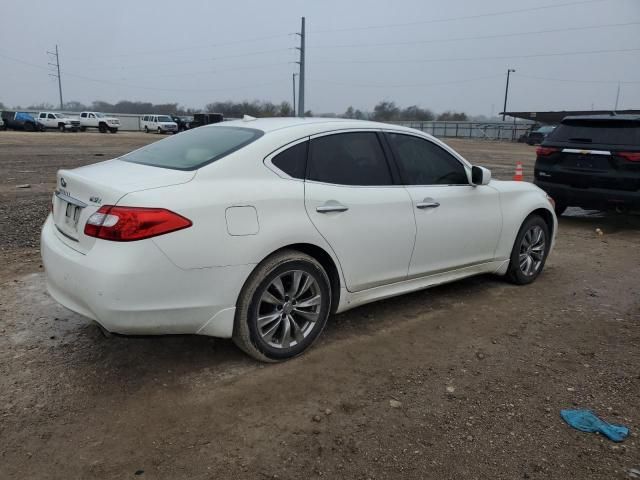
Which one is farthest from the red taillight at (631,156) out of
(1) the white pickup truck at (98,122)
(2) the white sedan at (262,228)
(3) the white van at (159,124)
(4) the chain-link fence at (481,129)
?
(4) the chain-link fence at (481,129)

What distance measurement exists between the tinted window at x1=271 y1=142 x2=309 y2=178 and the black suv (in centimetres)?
603

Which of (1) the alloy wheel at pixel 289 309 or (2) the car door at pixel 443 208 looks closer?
(1) the alloy wheel at pixel 289 309

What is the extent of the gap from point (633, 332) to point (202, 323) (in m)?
3.38

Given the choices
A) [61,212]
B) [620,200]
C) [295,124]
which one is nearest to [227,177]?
[295,124]

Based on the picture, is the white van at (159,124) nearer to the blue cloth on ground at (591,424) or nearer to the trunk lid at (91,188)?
the trunk lid at (91,188)

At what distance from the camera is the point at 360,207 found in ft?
12.2

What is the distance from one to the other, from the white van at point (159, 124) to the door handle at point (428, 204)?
4516 cm

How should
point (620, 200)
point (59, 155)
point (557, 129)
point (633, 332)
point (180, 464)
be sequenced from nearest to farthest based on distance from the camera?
point (180, 464)
point (633, 332)
point (620, 200)
point (557, 129)
point (59, 155)

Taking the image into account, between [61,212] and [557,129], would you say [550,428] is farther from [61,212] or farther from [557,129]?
[557,129]

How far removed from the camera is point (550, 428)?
286cm

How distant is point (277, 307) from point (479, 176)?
7.41ft

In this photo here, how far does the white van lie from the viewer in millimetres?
46469

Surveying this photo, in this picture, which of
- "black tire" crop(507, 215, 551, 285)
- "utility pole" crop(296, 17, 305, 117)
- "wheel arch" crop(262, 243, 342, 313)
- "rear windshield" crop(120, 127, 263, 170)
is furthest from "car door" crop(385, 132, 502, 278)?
"utility pole" crop(296, 17, 305, 117)

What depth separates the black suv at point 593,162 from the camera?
25.1 ft
